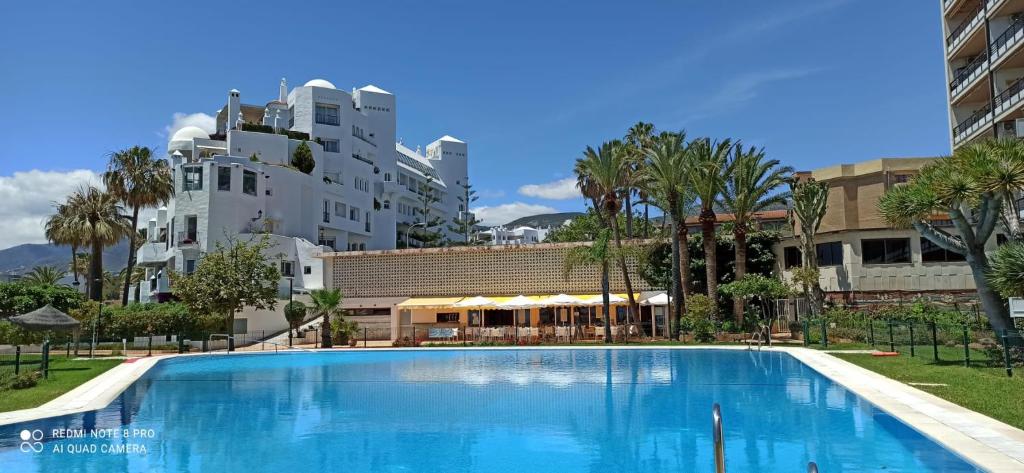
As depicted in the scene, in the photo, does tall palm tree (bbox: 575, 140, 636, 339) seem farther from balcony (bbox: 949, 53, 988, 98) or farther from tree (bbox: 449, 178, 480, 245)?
tree (bbox: 449, 178, 480, 245)

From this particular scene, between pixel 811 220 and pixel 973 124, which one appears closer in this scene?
pixel 973 124

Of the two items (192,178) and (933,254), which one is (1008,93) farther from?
(192,178)

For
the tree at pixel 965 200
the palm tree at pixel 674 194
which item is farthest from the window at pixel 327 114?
the tree at pixel 965 200

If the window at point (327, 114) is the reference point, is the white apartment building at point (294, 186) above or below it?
below

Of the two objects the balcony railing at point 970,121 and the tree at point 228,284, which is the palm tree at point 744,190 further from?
the tree at point 228,284

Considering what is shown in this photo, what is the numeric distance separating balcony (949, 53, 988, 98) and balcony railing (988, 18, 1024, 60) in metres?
1.04

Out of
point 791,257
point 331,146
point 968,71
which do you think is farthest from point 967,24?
point 331,146

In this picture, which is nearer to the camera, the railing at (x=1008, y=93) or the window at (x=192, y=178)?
the railing at (x=1008, y=93)

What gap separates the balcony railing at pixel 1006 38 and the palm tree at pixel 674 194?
13168 mm

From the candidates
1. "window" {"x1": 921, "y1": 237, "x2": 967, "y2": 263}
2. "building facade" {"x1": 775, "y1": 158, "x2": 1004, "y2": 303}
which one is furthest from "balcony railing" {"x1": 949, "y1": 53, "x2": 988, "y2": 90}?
"window" {"x1": 921, "y1": 237, "x2": 967, "y2": 263}

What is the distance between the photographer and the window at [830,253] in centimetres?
3419

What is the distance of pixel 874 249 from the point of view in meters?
33.3

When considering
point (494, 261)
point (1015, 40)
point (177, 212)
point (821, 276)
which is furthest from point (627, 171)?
point (177, 212)

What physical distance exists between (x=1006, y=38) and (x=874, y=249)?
10.5 metres
